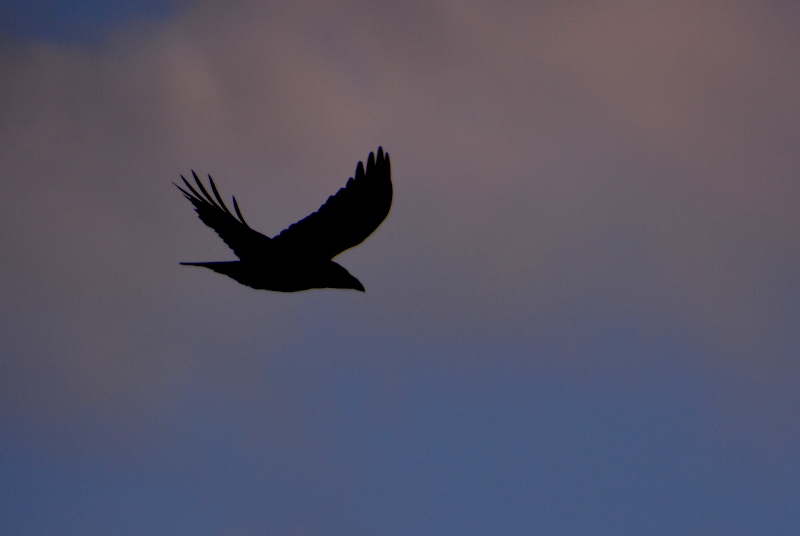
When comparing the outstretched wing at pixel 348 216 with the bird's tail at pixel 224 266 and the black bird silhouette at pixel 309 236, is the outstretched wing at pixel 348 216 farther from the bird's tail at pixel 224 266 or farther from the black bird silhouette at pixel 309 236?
the bird's tail at pixel 224 266

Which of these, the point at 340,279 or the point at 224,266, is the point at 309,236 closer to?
the point at 340,279

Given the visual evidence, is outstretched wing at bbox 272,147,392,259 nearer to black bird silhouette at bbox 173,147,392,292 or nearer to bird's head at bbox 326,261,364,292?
black bird silhouette at bbox 173,147,392,292

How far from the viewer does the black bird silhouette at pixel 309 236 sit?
1031cm

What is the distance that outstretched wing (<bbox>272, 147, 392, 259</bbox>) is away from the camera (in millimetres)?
11305

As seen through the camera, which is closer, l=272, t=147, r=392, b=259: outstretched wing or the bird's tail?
the bird's tail

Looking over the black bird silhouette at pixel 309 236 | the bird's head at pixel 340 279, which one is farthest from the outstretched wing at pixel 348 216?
the bird's head at pixel 340 279

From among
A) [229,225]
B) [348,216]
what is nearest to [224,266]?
[229,225]

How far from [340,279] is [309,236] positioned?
120 cm

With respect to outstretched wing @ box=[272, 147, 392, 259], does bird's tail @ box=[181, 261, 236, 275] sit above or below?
below

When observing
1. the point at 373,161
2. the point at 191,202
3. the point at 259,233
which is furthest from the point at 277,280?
the point at 373,161

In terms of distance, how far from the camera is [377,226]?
1177cm

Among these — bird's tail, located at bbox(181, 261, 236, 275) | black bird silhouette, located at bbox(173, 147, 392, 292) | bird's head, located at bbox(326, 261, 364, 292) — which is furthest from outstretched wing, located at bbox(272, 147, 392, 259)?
bird's tail, located at bbox(181, 261, 236, 275)

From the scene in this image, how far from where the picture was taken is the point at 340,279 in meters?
10.7

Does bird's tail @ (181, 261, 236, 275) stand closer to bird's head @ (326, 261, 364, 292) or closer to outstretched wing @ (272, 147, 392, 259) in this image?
outstretched wing @ (272, 147, 392, 259)
